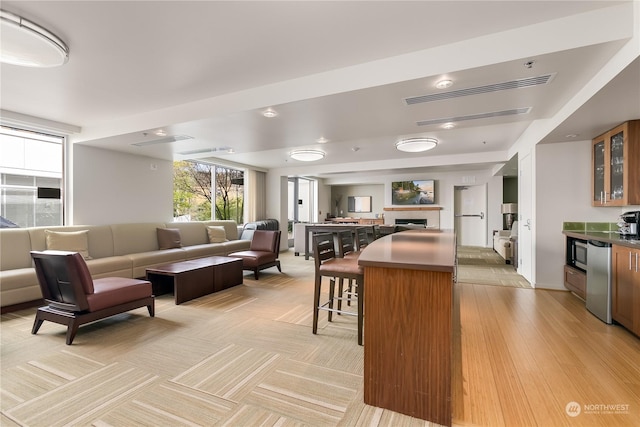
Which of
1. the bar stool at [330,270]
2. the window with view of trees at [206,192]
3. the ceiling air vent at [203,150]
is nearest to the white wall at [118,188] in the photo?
the window with view of trees at [206,192]

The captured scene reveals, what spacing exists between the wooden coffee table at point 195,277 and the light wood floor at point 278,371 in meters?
0.45

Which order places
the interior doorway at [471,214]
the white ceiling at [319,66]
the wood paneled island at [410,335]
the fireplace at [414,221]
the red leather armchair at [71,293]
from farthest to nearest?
1. the fireplace at [414,221]
2. the interior doorway at [471,214]
3. the red leather armchair at [71,293]
4. the white ceiling at [319,66]
5. the wood paneled island at [410,335]

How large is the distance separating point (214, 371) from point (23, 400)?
1123 mm

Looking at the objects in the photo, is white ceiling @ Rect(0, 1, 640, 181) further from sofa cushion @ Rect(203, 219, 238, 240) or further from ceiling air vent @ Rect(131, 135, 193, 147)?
sofa cushion @ Rect(203, 219, 238, 240)

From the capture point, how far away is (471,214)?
983 centimetres

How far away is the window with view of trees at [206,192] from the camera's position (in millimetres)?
7223

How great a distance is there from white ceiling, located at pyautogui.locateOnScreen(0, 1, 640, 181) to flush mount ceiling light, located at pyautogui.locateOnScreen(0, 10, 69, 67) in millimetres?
65

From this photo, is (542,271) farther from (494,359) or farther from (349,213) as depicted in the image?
(349,213)

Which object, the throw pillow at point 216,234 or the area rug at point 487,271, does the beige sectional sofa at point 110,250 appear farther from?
the area rug at point 487,271

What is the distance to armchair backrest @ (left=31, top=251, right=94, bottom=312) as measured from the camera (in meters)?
2.72

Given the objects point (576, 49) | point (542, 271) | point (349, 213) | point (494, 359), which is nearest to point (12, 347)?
point (494, 359)

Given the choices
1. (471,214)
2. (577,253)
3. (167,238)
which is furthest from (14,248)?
(471,214)

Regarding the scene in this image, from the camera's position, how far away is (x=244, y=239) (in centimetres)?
760

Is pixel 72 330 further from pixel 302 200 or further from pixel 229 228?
pixel 302 200
